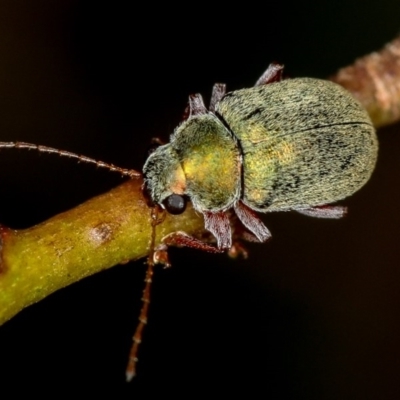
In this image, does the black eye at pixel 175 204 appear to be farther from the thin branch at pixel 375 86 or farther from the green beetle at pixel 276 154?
the thin branch at pixel 375 86

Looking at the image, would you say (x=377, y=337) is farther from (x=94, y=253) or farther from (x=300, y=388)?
(x=94, y=253)

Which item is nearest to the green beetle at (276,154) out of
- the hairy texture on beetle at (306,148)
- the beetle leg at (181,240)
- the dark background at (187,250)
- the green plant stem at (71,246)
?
the hairy texture on beetle at (306,148)

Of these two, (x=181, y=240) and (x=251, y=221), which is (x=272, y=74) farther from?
(x=181, y=240)

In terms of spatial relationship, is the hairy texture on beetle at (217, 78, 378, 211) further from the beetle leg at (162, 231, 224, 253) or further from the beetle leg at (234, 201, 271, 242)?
the beetle leg at (162, 231, 224, 253)

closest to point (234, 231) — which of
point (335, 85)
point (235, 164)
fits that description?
point (235, 164)

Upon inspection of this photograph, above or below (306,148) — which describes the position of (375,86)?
above

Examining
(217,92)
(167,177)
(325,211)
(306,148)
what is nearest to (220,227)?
(167,177)

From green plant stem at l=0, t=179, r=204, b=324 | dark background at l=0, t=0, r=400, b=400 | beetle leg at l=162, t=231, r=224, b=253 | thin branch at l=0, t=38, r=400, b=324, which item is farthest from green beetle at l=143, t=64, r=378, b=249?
dark background at l=0, t=0, r=400, b=400
